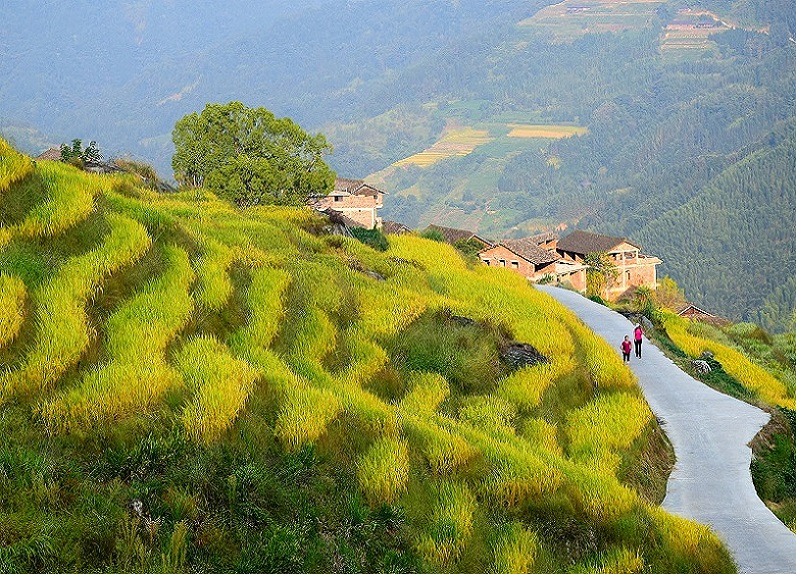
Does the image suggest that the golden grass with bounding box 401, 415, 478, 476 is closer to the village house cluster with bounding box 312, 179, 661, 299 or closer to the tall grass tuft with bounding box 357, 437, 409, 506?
the tall grass tuft with bounding box 357, 437, 409, 506

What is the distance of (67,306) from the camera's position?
27.3ft

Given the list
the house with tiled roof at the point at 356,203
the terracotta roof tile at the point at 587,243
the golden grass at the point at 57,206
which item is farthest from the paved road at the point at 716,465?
the terracotta roof tile at the point at 587,243

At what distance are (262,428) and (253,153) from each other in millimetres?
26664

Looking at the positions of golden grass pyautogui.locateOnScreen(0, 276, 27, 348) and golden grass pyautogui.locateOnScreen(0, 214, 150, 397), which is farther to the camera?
golden grass pyautogui.locateOnScreen(0, 276, 27, 348)

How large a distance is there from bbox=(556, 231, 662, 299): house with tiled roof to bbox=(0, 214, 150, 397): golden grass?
2439 inches

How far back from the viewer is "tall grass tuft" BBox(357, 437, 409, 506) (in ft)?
23.3

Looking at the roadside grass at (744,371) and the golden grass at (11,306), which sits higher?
the golden grass at (11,306)

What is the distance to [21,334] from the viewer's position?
25.2 feet

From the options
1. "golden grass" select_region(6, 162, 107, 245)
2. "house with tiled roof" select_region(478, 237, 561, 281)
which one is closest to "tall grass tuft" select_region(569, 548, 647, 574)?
"golden grass" select_region(6, 162, 107, 245)

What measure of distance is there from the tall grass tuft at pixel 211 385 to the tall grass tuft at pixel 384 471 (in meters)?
1.28

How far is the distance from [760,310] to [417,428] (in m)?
126

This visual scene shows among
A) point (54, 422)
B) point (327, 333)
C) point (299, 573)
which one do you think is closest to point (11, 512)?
point (54, 422)

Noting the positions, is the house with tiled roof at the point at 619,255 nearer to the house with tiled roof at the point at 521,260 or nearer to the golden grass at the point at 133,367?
the house with tiled roof at the point at 521,260

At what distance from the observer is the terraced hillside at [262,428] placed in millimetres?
5980
